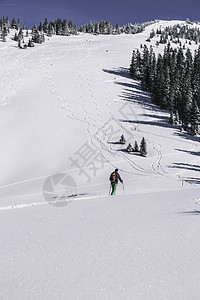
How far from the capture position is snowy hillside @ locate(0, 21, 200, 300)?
3.29 metres

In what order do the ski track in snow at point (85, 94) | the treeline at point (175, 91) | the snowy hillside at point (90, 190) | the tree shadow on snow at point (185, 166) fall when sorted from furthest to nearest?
the treeline at point (175, 91) < the ski track in snow at point (85, 94) < the tree shadow on snow at point (185, 166) < the snowy hillside at point (90, 190)

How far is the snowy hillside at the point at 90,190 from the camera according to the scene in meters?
3.29

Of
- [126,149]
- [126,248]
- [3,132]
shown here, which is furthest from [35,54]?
[126,248]

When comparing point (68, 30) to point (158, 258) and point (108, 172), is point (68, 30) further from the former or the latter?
point (158, 258)

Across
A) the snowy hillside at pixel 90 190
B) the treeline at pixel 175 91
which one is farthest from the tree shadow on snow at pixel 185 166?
the treeline at pixel 175 91

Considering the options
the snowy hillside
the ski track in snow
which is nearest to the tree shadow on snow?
the snowy hillside

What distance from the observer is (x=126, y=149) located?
2684 cm

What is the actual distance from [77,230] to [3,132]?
29.4 meters

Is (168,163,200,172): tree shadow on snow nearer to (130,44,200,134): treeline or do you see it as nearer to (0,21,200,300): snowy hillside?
(0,21,200,300): snowy hillside

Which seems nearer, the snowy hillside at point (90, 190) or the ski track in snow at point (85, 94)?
the snowy hillside at point (90, 190)

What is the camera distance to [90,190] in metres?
15.4

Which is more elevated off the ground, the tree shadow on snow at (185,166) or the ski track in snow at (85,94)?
the ski track in snow at (85,94)

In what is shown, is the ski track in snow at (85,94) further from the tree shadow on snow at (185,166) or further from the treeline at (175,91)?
the treeline at (175,91)

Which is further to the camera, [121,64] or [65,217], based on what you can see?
[121,64]
